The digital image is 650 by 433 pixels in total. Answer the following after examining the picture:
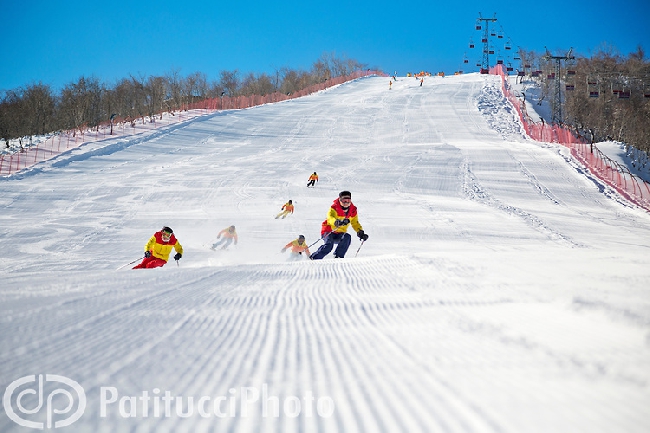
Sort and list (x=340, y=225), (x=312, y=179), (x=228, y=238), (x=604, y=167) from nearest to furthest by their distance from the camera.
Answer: (x=340, y=225), (x=228, y=238), (x=312, y=179), (x=604, y=167)

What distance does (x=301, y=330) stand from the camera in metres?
3.40

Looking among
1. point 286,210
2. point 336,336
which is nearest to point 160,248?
point 336,336

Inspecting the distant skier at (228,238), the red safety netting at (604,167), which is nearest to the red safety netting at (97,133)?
the distant skier at (228,238)

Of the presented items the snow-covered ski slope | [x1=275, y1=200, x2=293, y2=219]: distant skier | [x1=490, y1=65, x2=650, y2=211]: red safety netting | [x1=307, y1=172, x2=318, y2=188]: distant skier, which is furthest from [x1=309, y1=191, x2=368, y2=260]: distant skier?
[x1=490, y1=65, x2=650, y2=211]: red safety netting

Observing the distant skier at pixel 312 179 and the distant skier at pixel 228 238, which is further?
the distant skier at pixel 312 179

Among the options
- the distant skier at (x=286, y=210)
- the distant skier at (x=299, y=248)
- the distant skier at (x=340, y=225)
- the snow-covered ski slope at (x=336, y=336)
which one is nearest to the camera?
the snow-covered ski slope at (x=336, y=336)

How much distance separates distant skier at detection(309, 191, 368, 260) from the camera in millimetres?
8812

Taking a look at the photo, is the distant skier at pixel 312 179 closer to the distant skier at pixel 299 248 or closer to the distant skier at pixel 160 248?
the distant skier at pixel 299 248

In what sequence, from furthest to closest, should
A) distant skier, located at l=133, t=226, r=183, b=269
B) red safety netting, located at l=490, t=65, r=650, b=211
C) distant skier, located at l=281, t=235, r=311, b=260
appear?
red safety netting, located at l=490, t=65, r=650, b=211
distant skier, located at l=281, t=235, r=311, b=260
distant skier, located at l=133, t=226, r=183, b=269

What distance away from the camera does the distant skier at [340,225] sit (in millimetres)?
8812

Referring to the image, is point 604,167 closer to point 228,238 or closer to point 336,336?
point 228,238

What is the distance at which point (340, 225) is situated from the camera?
29.1ft

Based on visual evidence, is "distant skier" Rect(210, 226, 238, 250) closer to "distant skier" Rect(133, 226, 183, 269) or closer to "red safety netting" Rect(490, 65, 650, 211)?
"distant skier" Rect(133, 226, 183, 269)

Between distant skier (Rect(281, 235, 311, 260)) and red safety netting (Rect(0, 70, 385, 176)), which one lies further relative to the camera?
red safety netting (Rect(0, 70, 385, 176))
